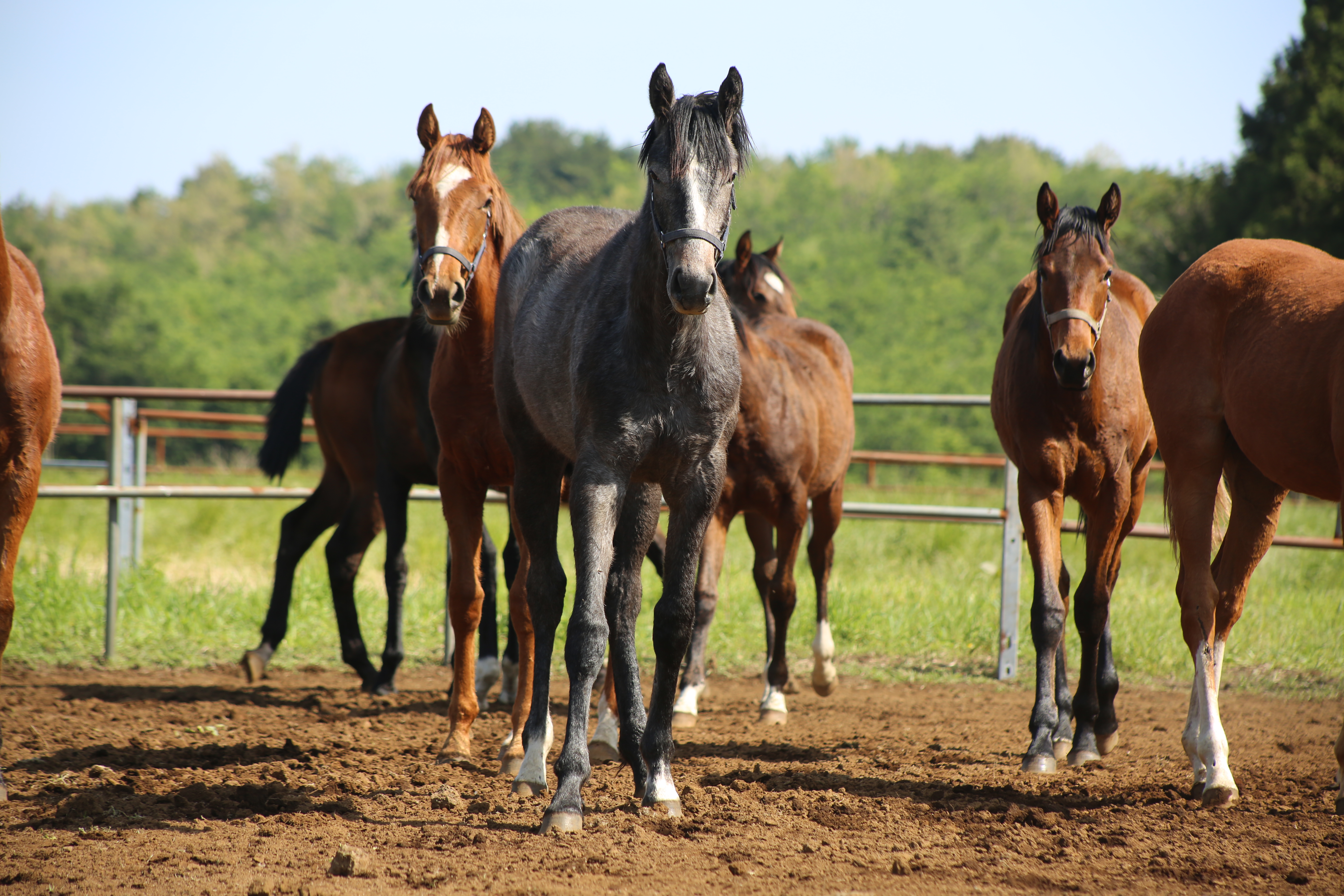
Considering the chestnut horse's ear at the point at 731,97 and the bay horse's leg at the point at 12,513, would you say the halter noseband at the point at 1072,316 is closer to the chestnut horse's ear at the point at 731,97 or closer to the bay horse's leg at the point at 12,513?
the chestnut horse's ear at the point at 731,97

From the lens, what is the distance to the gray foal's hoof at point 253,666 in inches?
239

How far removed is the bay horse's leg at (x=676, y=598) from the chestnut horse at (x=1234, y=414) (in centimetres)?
183

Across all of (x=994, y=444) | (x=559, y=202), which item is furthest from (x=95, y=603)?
(x=559, y=202)

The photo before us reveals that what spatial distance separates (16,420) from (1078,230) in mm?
4181

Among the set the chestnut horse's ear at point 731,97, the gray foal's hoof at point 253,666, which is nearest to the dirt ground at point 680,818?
the gray foal's hoof at point 253,666

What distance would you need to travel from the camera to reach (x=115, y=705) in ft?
17.2

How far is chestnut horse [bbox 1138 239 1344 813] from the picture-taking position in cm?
333

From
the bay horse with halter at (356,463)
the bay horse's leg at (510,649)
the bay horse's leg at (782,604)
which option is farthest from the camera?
the bay horse with halter at (356,463)

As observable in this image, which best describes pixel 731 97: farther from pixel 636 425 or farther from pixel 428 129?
pixel 428 129

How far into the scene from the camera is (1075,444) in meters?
4.29

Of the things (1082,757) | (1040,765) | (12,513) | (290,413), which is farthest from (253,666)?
(1082,757)

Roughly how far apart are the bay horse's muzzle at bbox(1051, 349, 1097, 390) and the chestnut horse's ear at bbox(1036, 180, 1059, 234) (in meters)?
0.66

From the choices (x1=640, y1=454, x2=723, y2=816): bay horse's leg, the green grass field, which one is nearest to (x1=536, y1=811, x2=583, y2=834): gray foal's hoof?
(x1=640, y1=454, x2=723, y2=816): bay horse's leg

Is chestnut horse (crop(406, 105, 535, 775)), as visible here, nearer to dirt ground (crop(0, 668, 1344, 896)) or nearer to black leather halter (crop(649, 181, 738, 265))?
dirt ground (crop(0, 668, 1344, 896))
